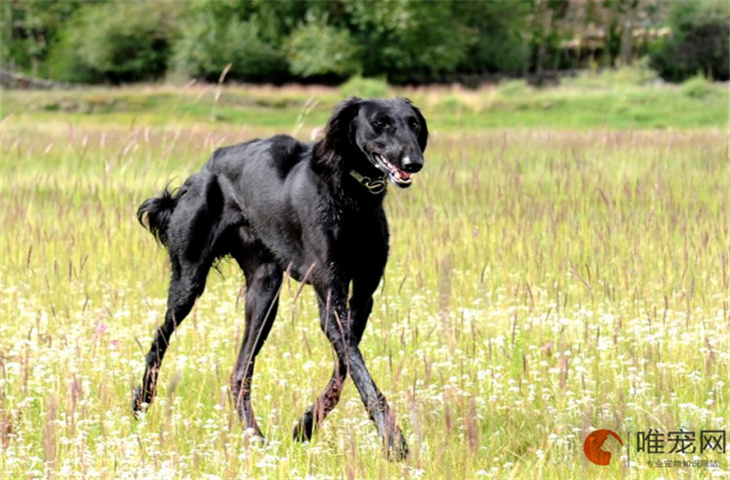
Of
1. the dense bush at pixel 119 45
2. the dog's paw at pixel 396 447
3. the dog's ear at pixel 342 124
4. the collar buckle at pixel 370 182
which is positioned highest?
the dog's ear at pixel 342 124

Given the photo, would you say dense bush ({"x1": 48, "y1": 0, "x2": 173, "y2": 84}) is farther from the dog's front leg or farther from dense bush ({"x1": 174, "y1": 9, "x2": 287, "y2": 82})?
the dog's front leg

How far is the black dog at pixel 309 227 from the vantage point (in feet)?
14.5

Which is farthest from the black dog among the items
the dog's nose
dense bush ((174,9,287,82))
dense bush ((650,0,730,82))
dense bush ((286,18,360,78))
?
dense bush ((650,0,730,82))

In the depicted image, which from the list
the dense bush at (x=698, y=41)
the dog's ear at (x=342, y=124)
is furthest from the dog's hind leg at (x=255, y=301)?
the dense bush at (x=698, y=41)

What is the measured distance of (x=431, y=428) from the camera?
4.55m

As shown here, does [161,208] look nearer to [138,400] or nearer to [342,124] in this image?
[138,400]

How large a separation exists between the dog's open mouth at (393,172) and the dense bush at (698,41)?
47.6 meters

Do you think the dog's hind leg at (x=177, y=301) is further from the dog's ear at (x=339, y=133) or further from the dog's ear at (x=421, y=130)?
the dog's ear at (x=421, y=130)

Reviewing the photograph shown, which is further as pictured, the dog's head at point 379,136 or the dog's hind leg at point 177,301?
the dog's hind leg at point 177,301

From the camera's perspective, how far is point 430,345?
590 cm

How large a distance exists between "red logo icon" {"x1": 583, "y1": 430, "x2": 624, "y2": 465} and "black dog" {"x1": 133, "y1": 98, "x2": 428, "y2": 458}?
75 centimetres

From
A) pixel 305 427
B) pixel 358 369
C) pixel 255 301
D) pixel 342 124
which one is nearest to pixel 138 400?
pixel 255 301

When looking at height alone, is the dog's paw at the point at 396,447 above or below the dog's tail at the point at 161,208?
below

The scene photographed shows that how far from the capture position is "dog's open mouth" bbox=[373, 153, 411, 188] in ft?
14.0
